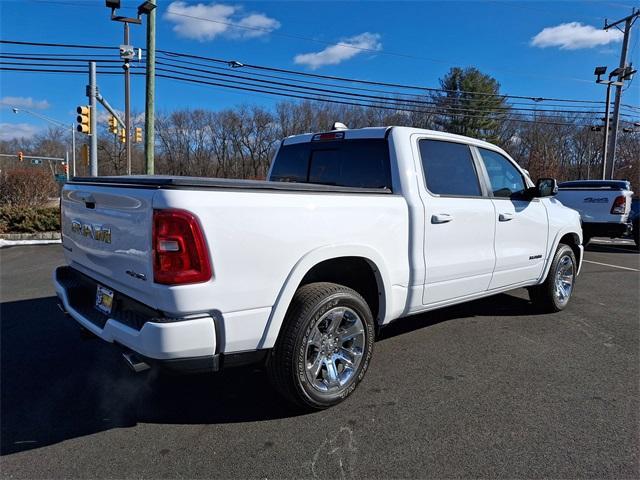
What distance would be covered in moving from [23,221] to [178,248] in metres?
11.5

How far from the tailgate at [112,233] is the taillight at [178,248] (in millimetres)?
71

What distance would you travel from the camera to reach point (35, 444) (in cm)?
262

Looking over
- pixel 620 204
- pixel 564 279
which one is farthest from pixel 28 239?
pixel 620 204

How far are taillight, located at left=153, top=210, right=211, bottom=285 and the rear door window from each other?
6.64ft

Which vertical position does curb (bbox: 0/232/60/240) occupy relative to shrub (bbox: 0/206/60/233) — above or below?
below

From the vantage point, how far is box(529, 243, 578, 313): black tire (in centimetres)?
521

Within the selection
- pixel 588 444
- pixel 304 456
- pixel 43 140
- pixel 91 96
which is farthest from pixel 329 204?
pixel 43 140

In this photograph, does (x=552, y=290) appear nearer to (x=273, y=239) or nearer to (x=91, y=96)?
(x=273, y=239)

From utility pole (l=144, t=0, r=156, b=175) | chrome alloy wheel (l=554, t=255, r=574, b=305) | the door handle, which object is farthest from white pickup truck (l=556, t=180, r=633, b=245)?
utility pole (l=144, t=0, r=156, b=175)

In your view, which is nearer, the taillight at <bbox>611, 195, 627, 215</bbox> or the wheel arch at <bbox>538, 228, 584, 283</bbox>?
the wheel arch at <bbox>538, 228, 584, 283</bbox>

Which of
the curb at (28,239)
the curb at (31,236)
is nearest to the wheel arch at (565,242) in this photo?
the curb at (28,239)

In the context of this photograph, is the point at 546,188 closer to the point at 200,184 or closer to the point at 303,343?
the point at 303,343

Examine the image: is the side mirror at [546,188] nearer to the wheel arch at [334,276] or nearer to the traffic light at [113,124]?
the wheel arch at [334,276]

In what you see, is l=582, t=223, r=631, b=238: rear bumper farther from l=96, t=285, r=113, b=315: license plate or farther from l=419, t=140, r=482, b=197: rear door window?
l=96, t=285, r=113, b=315: license plate
